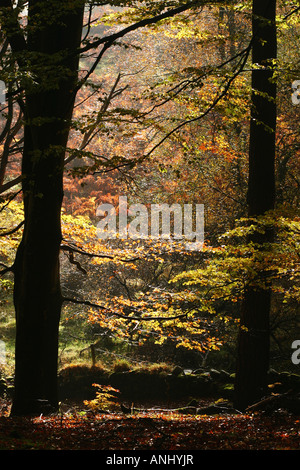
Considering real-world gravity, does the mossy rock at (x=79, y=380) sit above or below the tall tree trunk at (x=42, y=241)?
below

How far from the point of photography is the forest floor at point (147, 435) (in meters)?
3.40

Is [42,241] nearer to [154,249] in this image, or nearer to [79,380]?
[154,249]

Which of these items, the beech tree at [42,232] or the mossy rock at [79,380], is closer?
the beech tree at [42,232]

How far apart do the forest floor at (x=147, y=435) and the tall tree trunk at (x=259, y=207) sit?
1.74m

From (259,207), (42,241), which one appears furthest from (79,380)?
(259,207)

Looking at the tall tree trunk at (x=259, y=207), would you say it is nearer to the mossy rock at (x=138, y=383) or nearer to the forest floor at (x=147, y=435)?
the forest floor at (x=147, y=435)

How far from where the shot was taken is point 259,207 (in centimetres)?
688

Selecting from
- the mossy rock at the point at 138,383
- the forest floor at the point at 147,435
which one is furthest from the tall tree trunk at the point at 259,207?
the mossy rock at the point at 138,383

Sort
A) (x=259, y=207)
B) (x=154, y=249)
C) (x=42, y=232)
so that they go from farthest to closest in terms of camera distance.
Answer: (x=154, y=249), (x=259, y=207), (x=42, y=232)

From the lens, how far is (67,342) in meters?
14.0

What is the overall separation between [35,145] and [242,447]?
13.2ft

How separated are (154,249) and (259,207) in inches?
73.6
